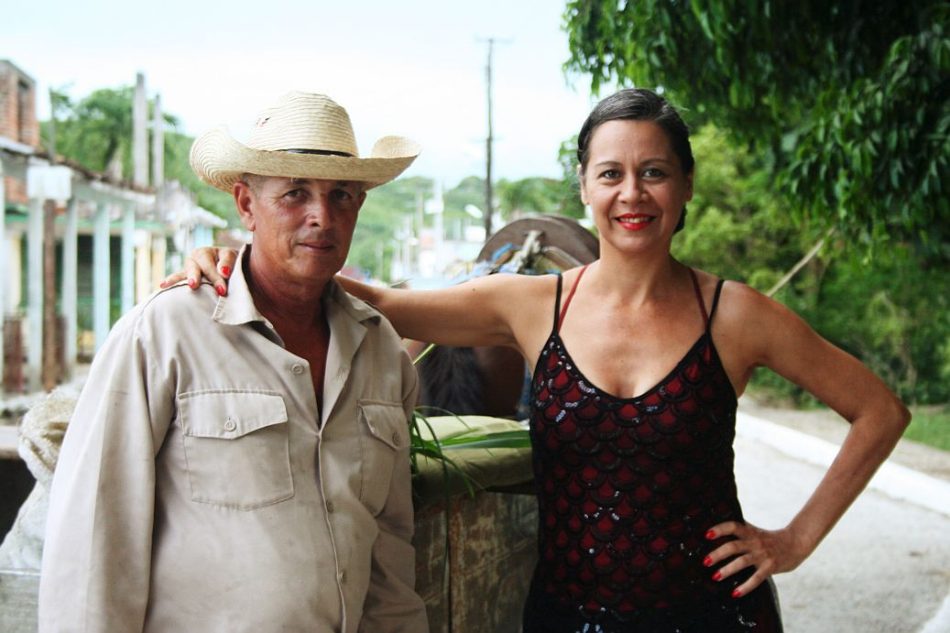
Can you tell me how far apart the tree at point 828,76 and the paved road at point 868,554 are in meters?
1.94

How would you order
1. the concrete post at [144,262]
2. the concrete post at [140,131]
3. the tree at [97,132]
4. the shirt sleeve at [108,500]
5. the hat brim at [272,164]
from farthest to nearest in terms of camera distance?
1. the tree at [97,132]
2. the concrete post at [144,262]
3. the concrete post at [140,131]
4. the hat brim at [272,164]
5. the shirt sleeve at [108,500]

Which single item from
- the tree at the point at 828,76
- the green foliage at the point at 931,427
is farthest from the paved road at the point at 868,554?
the green foliage at the point at 931,427

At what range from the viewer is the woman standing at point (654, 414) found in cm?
203

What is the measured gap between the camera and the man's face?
1854mm

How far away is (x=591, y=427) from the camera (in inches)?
80.5

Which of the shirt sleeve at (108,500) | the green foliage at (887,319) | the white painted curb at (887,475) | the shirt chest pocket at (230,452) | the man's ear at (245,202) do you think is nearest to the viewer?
the shirt sleeve at (108,500)

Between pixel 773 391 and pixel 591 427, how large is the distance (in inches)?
525

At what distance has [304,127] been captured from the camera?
6.22 feet

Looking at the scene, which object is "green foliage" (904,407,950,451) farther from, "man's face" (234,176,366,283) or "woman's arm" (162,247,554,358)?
"man's face" (234,176,366,283)

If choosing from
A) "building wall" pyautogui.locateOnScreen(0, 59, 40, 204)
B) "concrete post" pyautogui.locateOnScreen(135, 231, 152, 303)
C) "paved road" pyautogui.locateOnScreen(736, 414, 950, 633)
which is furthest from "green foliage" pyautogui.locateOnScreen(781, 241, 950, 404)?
"concrete post" pyautogui.locateOnScreen(135, 231, 152, 303)

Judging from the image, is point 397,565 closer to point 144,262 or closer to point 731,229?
point 731,229

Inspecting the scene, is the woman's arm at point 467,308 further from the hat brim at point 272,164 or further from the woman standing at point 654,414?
the hat brim at point 272,164

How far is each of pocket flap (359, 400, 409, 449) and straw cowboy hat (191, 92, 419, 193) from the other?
17.9 inches

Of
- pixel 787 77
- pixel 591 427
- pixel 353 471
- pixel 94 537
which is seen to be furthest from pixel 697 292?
pixel 787 77
